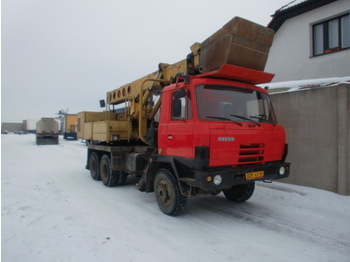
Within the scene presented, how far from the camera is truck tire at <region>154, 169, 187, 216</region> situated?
4.80 metres

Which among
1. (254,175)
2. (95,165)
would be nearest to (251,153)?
(254,175)

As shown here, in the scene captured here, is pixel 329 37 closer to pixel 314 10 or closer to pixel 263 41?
pixel 314 10

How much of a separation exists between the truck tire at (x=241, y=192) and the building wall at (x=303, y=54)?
6.89 meters

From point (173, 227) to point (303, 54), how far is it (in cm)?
1005

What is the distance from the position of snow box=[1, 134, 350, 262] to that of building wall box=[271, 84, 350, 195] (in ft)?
1.21

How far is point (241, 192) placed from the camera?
5910 mm

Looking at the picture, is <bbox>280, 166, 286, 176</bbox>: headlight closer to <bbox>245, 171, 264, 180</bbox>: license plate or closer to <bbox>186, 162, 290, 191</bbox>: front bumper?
<bbox>186, 162, 290, 191</bbox>: front bumper

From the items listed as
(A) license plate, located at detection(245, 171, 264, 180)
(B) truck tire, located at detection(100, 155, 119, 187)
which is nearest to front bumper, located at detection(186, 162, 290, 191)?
(A) license plate, located at detection(245, 171, 264, 180)

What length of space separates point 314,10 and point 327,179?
7913 mm

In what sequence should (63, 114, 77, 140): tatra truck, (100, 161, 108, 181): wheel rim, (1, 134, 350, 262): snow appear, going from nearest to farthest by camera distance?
1. (1, 134, 350, 262): snow
2. (100, 161, 108, 181): wheel rim
3. (63, 114, 77, 140): tatra truck

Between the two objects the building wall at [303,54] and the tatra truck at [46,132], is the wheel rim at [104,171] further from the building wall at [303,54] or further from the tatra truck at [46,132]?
the tatra truck at [46,132]

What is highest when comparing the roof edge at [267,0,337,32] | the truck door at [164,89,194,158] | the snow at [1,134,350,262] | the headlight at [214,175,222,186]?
the roof edge at [267,0,337,32]

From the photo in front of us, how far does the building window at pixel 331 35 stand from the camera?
385 inches

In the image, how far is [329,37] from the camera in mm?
10250
